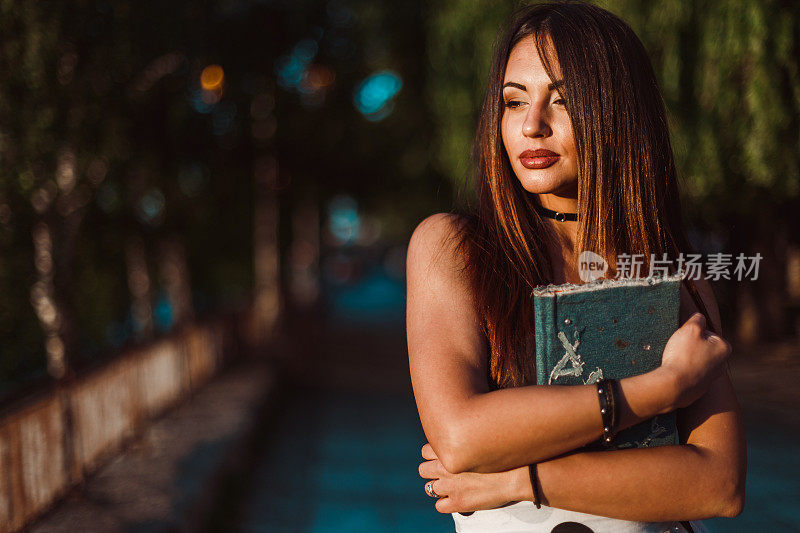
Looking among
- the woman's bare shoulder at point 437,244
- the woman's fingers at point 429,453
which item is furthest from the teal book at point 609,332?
the woman's fingers at point 429,453

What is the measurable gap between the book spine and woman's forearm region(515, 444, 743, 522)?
17 centimetres

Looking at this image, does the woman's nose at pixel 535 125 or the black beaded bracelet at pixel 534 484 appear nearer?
the black beaded bracelet at pixel 534 484

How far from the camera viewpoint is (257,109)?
13.5 m

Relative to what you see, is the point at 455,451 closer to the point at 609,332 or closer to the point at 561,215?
the point at 609,332

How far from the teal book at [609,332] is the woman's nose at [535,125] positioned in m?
0.34

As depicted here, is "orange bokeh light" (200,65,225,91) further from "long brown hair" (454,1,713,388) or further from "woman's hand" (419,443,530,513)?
"woman's hand" (419,443,530,513)

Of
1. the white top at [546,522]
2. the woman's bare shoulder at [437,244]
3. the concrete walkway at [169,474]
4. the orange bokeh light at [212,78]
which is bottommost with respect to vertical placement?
the concrete walkway at [169,474]

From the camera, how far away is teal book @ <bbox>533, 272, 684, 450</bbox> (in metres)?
1.36

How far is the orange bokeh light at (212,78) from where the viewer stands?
31.0ft

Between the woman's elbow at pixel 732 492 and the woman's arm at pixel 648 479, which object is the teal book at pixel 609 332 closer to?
the woman's arm at pixel 648 479

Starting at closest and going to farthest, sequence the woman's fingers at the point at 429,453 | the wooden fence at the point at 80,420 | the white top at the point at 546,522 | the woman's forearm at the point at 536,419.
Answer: the woman's forearm at the point at 536,419 < the white top at the point at 546,522 < the woman's fingers at the point at 429,453 < the wooden fence at the point at 80,420

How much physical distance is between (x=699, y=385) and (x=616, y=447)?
0.20 metres

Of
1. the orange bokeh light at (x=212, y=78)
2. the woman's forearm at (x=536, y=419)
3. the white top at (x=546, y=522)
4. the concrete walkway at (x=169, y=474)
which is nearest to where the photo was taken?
the woman's forearm at (x=536, y=419)

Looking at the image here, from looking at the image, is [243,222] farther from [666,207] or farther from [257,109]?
[666,207]
